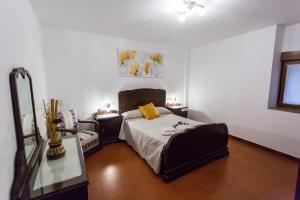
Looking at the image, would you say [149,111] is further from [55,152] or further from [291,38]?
[291,38]

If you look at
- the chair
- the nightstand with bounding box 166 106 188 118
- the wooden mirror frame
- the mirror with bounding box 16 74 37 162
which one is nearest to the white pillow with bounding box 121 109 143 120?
the chair

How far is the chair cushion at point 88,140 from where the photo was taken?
107 inches

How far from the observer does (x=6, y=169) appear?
2.94 feet

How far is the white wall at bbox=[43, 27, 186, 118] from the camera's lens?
9.92ft

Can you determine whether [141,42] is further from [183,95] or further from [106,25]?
[183,95]

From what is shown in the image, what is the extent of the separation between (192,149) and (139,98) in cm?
205

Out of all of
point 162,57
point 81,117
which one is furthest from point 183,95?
point 81,117

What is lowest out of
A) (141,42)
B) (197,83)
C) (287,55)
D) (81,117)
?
(81,117)

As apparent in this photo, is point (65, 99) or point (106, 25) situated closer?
point (106, 25)

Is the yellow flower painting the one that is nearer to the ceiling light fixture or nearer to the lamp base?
the ceiling light fixture

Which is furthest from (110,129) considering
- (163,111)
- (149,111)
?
(163,111)

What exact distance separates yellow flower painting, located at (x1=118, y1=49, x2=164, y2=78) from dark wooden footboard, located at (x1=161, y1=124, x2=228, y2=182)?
2245mm

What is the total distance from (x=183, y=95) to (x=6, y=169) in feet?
15.0

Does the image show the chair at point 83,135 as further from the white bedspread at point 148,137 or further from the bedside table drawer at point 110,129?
the white bedspread at point 148,137
